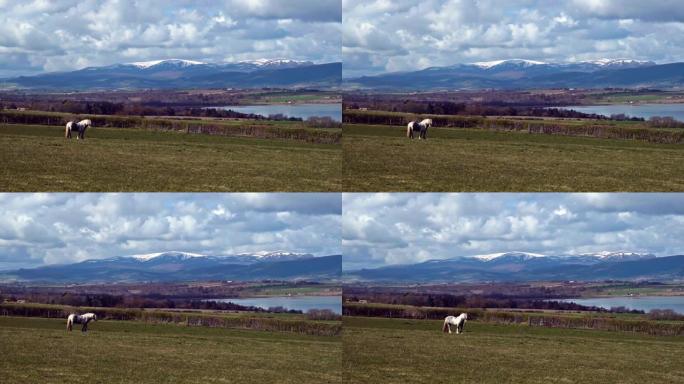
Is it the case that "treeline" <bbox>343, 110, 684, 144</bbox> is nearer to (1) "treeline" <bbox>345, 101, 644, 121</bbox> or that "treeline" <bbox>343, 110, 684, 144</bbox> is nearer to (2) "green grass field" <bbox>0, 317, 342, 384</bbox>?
(1) "treeline" <bbox>345, 101, 644, 121</bbox>

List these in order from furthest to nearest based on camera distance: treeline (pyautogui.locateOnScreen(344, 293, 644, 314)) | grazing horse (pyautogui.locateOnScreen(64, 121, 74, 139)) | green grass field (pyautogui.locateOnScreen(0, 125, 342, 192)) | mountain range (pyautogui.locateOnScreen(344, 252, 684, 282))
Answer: mountain range (pyautogui.locateOnScreen(344, 252, 684, 282))
grazing horse (pyautogui.locateOnScreen(64, 121, 74, 139))
treeline (pyautogui.locateOnScreen(344, 293, 644, 314))
green grass field (pyautogui.locateOnScreen(0, 125, 342, 192))

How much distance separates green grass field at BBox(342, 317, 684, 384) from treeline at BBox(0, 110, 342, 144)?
14.7 m

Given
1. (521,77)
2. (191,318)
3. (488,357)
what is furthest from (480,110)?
(488,357)

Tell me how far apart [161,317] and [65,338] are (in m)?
19.8

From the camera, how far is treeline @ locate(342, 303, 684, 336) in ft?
155

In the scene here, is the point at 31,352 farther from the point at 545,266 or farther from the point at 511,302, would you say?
the point at 545,266

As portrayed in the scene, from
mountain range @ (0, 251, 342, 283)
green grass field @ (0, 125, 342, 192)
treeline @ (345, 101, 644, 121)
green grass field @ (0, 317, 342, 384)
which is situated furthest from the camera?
mountain range @ (0, 251, 342, 283)

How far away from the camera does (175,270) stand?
14212 centimetres

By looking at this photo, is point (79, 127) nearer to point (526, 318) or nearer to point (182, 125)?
point (182, 125)

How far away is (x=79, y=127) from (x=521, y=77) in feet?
127

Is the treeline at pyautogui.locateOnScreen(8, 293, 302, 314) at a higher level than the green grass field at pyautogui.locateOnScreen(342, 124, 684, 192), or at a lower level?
lower

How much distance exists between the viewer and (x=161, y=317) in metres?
69.5

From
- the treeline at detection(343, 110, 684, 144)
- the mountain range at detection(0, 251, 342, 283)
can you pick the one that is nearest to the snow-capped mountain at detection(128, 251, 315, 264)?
the mountain range at detection(0, 251, 342, 283)

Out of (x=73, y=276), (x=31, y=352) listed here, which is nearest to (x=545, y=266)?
Answer: (x=73, y=276)
